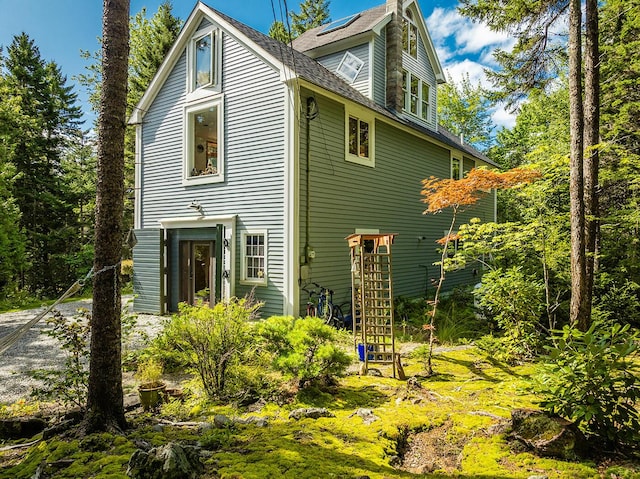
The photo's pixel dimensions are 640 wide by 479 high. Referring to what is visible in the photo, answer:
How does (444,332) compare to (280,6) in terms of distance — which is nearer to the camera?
(280,6)

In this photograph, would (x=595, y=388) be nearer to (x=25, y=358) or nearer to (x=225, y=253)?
(x=225, y=253)

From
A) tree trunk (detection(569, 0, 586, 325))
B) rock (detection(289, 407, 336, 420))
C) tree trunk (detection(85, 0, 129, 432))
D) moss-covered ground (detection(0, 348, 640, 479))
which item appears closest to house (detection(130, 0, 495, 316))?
moss-covered ground (detection(0, 348, 640, 479))

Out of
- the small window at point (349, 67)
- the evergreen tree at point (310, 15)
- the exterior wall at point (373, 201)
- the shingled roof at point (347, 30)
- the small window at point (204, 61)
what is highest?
the evergreen tree at point (310, 15)

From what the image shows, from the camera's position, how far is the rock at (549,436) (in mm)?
2855

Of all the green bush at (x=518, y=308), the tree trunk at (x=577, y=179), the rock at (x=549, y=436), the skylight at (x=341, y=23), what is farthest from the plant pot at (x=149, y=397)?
the skylight at (x=341, y=23)

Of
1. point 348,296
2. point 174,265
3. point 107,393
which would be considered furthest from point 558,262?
point 174,265

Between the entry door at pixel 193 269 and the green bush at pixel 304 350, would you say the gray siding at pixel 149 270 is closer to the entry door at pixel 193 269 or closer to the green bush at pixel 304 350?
the entry door at pixel 193 269

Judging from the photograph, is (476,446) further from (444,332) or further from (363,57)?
(363,57)

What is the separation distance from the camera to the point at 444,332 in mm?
7875

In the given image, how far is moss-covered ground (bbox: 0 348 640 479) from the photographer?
2652 mm

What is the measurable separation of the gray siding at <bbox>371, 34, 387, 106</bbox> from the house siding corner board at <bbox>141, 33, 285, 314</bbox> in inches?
173

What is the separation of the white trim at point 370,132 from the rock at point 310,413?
706cm

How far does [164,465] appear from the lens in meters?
2.38

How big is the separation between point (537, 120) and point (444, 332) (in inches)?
1039
